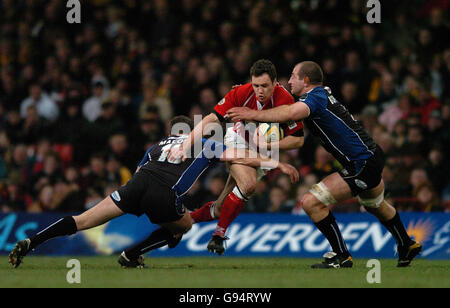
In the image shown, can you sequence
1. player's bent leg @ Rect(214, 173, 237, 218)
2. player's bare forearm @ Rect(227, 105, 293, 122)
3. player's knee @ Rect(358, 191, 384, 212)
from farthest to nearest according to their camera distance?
1. player's bent leg @ Rect(214, 173, 237, 218)
2. player's knee @ Rect(358, 191, 384, 212)
3. player's bare forearm @ Rect(227, 105, 293, 122)

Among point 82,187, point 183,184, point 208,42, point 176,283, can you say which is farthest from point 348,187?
point 208,42

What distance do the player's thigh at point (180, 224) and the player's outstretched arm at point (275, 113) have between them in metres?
1.31

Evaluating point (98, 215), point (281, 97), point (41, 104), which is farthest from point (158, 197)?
point (41, 104)

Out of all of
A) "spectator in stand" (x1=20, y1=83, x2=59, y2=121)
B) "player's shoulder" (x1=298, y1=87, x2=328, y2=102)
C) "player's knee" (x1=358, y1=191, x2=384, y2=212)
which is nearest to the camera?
"player's shoulder" (x1=298, y1=87, x2=328, y2=102)

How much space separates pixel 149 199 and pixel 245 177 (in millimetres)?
1058

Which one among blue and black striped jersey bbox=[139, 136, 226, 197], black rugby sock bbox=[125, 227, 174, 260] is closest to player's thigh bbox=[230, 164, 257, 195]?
blue and black striped jersey bbox=[139, 136, 226, 197]

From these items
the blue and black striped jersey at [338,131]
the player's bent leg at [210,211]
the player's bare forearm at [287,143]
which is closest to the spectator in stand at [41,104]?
the player's bent leg at [210,211]

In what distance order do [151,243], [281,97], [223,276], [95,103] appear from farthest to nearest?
[95,103]
[151,243]
[281,97]
[223,276]

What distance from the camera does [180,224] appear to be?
8844 mm

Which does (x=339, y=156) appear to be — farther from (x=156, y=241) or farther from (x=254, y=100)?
(x=156, y=241)

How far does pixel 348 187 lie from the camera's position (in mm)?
8570

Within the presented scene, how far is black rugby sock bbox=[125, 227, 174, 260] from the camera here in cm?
887

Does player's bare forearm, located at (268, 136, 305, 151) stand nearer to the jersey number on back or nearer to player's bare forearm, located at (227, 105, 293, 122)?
player's bare forearm, located at (227, 105, 293, 122)

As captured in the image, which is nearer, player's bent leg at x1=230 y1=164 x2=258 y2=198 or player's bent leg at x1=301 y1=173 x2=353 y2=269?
player's bent leg at x1=301 y1=173 x2=353 y2=269
